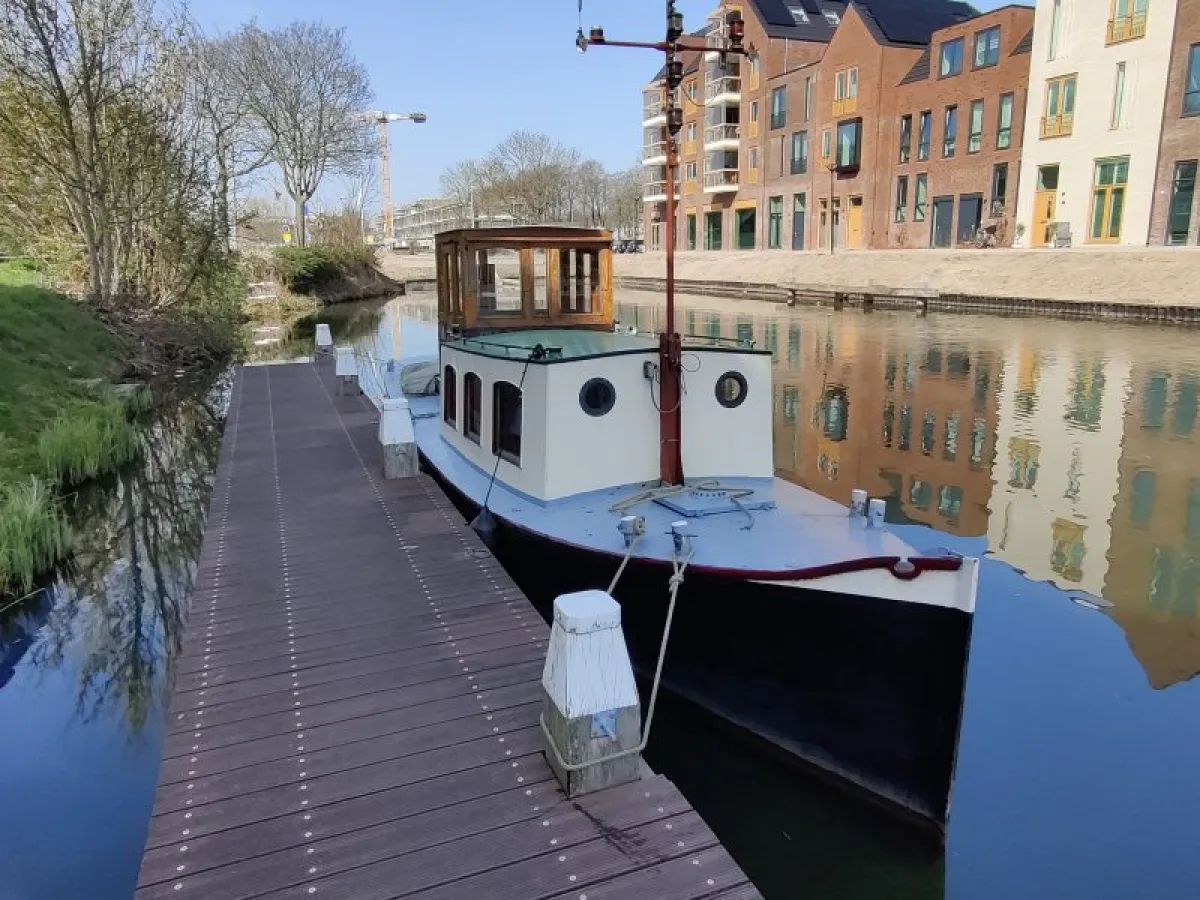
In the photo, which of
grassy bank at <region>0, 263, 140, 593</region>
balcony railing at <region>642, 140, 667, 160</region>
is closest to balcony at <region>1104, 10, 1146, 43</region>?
grassy bank at <region>0, 263, 140, 593</region>

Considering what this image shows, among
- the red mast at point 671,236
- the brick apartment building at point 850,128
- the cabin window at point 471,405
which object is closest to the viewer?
the red mast at point 671,236

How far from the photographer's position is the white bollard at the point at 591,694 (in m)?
4.26

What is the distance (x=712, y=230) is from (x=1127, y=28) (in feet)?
111

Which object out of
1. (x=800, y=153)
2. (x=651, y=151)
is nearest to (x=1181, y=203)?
(x=800, y=153)

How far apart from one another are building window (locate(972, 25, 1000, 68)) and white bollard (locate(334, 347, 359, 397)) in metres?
38.0

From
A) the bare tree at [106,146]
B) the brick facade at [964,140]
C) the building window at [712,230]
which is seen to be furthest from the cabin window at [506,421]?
the building window at [712,230]

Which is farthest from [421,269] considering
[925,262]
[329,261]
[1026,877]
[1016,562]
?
[1026,877]

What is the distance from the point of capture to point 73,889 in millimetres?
5262

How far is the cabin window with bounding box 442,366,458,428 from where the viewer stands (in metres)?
10.2

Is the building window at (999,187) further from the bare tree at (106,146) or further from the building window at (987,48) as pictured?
the bare tree at (106,146)

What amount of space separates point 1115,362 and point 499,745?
22629 mm

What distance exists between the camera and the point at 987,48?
138 feet

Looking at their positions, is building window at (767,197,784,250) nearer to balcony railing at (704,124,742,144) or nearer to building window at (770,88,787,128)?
building window at (770,88,787,128)

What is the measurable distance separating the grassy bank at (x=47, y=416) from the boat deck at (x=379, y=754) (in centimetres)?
298
